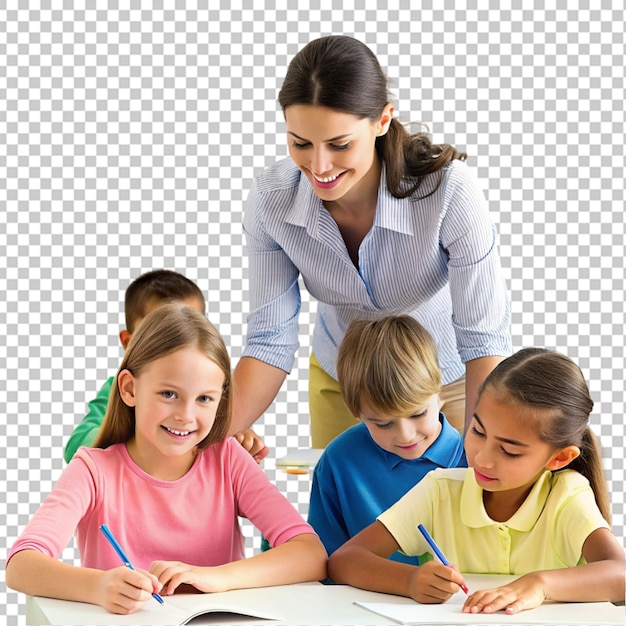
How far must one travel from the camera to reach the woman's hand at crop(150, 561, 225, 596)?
151cm

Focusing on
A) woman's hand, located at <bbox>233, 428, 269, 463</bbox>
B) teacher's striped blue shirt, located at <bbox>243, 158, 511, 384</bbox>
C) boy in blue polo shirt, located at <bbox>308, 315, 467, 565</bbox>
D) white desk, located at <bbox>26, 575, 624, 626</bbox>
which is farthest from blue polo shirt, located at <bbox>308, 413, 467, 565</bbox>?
white desk, located at <bbox>26, 575, 624, 626</bbox>

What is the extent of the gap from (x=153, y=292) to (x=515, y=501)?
120 cm

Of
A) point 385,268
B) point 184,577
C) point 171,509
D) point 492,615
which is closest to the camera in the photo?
point 492,615

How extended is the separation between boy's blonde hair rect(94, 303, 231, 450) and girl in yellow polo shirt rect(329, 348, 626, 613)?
0.34 meters

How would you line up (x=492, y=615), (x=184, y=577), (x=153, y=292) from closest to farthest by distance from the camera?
(x=492, y=615) → (x=184, y=577) → (x=153, y=292)

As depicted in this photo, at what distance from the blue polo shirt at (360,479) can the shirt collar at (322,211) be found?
412 millimetres

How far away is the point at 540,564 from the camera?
5.34 feet

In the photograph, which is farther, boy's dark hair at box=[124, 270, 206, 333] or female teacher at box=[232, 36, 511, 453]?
boy's dark hair at box=[124, 270, 206, 333]

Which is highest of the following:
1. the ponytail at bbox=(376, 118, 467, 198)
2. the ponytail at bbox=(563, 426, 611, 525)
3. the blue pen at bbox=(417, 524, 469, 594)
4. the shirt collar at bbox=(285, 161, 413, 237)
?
the ponytail at bbox=(376, 118, 467, 198)

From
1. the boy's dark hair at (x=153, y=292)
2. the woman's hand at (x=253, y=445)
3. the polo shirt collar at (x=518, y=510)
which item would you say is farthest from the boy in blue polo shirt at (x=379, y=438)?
the boy's dark hair at (x=153, y=292)

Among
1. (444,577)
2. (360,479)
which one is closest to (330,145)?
(360,479)

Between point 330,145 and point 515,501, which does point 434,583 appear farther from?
point 330,145

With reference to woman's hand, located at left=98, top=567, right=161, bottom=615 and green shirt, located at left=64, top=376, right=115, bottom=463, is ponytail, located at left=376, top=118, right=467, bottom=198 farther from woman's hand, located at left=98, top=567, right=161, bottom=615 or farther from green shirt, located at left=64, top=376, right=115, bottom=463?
woman's hand, located at left=98, top=567, right=161, bottom=615

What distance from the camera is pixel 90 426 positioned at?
2.38 meters
